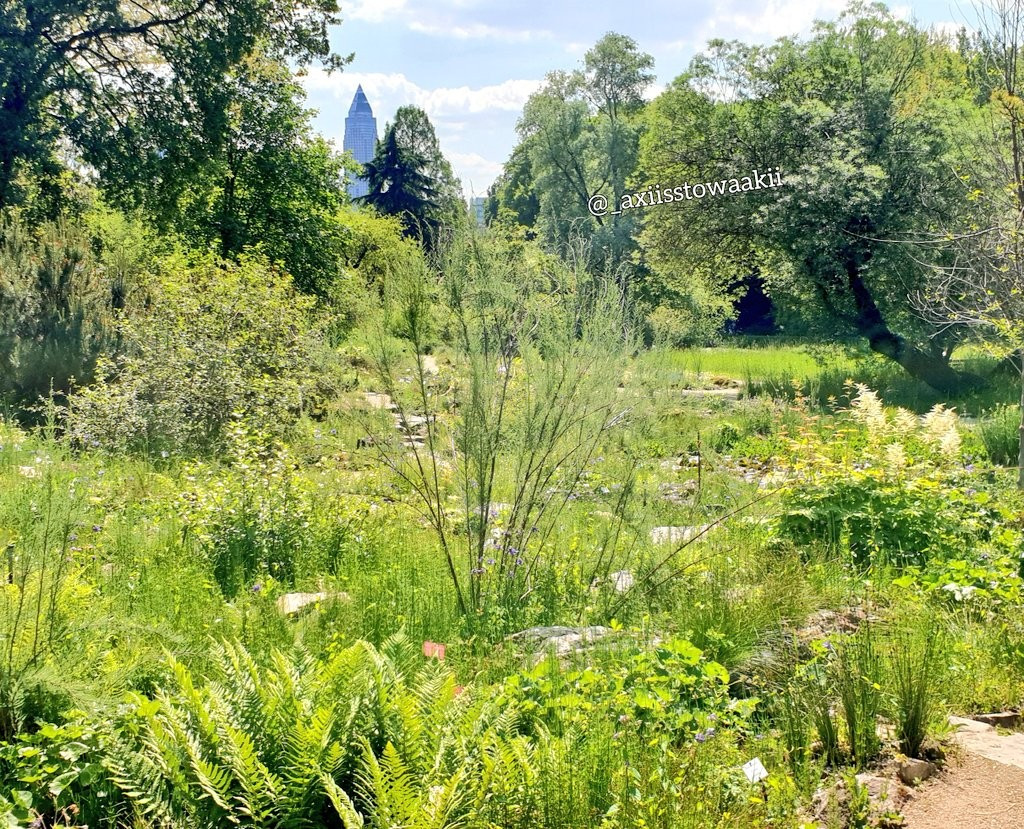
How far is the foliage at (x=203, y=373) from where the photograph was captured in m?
7.64

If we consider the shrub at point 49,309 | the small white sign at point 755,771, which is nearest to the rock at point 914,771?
the small white sign at point 755,771

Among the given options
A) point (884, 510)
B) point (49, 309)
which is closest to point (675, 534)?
point (884, 510)

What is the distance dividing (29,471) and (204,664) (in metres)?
4.51

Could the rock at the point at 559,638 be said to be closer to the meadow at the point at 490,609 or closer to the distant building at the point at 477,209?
the meadow at the point at 490,609

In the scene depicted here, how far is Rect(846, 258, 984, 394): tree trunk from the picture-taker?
15.6 metres

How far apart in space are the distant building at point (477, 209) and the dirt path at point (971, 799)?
→ 11.3 feet

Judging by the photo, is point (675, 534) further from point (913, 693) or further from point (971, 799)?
point (971, 799)

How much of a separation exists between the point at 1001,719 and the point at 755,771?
1.35 metres

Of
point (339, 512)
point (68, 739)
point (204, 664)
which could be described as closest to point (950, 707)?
point (204, 664)

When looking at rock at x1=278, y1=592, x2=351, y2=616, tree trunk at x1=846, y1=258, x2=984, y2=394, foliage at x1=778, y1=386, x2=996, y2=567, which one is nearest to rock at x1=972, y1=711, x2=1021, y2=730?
foliage at x1=778, y1=386, x2=996, y2=567

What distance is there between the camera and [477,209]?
463cm

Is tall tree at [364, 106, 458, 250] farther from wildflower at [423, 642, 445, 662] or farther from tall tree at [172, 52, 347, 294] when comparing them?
wildflower at [423, 642, 445, 662]

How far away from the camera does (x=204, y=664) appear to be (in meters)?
3.09

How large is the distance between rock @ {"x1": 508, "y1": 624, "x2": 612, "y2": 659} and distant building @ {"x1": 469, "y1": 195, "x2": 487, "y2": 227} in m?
2.30
